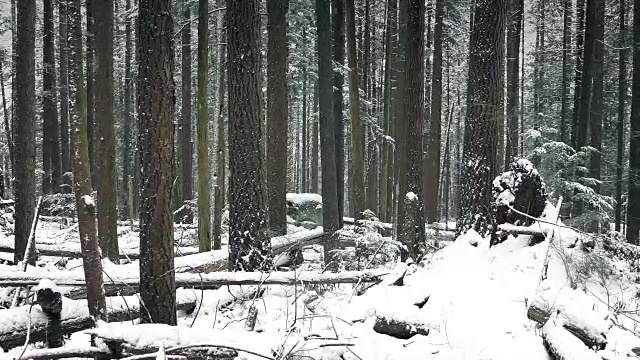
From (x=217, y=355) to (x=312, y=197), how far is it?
1133 cm

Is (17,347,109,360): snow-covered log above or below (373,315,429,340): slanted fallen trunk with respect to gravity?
above

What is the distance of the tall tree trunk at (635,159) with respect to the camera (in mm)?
12023

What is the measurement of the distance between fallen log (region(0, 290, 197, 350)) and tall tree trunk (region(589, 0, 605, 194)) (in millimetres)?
13909

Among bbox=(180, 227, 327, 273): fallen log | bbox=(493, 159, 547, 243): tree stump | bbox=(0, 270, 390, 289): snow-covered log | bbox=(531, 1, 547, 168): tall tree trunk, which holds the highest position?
bbox=(531, 1, 547, 168): tall tree trunk

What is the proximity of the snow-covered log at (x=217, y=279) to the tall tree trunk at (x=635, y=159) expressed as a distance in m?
8.43

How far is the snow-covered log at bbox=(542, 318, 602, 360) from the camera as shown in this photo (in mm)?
3896

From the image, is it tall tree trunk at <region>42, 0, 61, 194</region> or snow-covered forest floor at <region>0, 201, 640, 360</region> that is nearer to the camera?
snow-covered forest floor at <region>0, 201, 640, 360</region>

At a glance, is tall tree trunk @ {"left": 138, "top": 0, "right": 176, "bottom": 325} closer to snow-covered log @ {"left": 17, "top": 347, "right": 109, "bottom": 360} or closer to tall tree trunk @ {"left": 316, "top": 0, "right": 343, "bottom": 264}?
snow-covered log @ {"left": 17, "top": 347, "right": 109, "bottom": 360}

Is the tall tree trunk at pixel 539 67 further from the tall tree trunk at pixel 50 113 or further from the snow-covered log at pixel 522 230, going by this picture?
the tall tree trunk at pixel 50 113

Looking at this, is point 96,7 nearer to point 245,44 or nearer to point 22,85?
point 22,85

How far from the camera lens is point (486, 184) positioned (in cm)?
874

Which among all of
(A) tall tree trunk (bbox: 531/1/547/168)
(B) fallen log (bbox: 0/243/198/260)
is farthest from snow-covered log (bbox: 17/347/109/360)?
(A) tall tree trunk (bbox: 531/1/547/168)

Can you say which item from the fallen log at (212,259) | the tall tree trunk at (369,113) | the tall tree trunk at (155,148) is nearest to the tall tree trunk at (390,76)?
the tall tree trunk at (369,113)

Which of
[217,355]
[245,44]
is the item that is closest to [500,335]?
[217,355]
